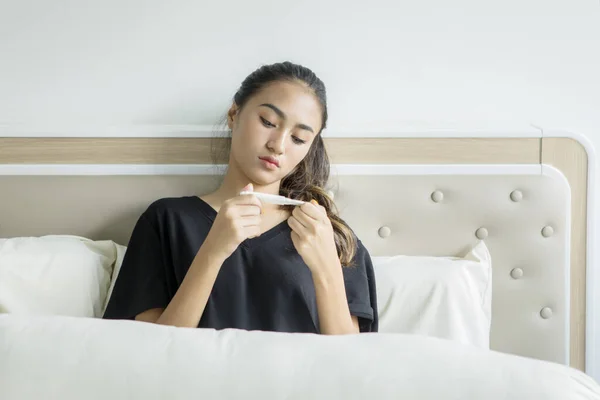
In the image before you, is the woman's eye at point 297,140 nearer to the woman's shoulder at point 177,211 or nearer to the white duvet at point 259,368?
the woman's shoulder at point 177,211

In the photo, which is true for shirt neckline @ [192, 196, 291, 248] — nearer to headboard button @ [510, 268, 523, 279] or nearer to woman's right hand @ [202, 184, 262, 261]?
woman's right hand @ [202, 184, 262, 261]

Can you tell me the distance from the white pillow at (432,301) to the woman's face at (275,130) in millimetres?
370

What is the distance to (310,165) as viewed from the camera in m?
1.70

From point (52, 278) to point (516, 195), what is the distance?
1.13 meters

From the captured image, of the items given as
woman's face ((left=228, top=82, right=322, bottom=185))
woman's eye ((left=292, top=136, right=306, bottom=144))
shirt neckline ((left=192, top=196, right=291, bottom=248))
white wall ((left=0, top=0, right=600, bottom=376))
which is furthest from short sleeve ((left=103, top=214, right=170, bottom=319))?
white wall ((left=0, top=0, right=600, bottom=376))

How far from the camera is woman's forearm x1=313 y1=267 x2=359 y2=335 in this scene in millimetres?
1421

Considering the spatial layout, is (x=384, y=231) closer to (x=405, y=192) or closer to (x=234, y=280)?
(x=405, y=192)

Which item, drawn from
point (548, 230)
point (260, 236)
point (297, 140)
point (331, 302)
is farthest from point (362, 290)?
point (548, 230)

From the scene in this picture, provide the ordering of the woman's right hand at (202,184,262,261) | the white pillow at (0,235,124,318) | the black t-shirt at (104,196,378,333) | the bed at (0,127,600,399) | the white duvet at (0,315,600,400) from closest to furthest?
the white duvet at (0,315,600,400), the woman's right hand at (202,184,262,261), the black t-shirt at (104,196,378,333), the white pillow at (0,235,124,318), the bed at (0,127,600,399)

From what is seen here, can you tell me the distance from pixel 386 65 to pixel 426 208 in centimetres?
39

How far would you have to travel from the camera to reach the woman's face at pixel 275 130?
1.50 m

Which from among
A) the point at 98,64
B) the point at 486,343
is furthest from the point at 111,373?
the point at 98,64

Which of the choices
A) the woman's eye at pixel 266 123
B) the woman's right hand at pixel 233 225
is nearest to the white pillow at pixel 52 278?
the woman's right hand at pixel 233 225

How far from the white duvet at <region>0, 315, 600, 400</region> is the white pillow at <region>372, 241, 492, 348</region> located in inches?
20.9
